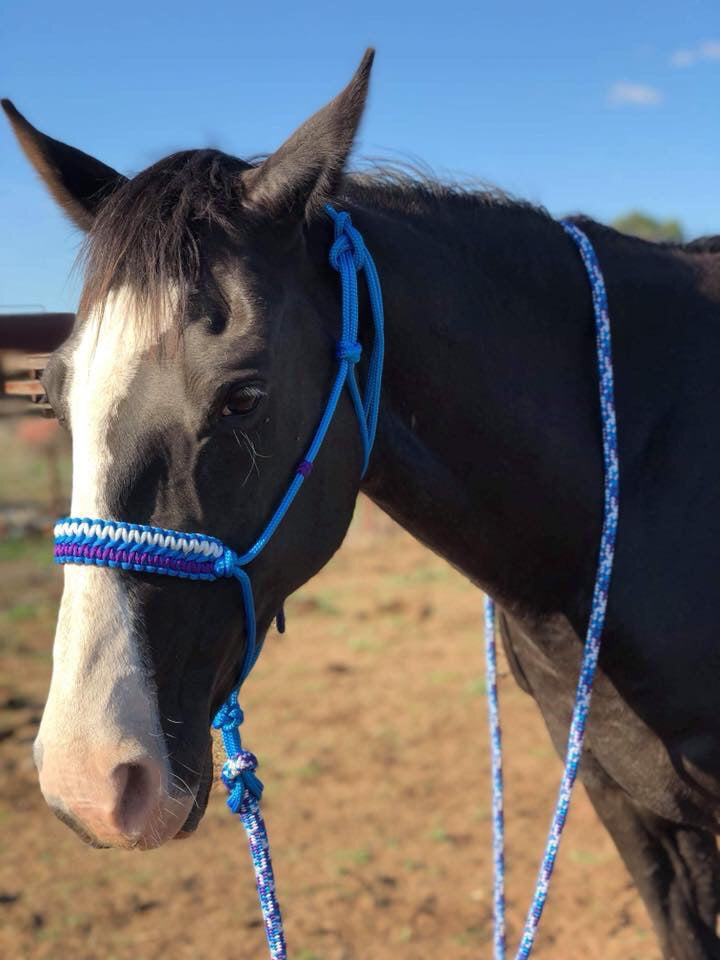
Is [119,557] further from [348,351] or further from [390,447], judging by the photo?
[390,447]

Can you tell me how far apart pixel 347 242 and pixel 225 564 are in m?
0.67

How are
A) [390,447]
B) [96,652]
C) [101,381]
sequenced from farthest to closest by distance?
[390,447], [101,381], [96,652]

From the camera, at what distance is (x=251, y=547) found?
5.25ft

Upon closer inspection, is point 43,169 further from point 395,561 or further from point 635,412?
point 395,561

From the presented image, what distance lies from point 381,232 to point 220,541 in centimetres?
77

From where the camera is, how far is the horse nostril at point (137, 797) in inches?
55.8

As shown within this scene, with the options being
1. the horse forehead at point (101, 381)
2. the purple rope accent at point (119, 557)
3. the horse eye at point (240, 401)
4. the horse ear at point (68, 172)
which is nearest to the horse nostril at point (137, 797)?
the purple rope accent at point (119, 557)

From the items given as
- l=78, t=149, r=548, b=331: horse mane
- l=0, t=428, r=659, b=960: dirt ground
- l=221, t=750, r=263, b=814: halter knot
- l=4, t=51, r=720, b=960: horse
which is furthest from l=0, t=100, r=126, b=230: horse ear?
l=0, t=428, r=659, b=960: dirt ground

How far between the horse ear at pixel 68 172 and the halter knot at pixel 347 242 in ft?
1.57

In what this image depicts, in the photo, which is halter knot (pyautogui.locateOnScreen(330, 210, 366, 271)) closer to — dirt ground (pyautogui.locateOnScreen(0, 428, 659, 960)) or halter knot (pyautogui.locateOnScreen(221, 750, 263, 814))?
halter knot (pyautogui.locateOnScreen(221, 750, 263, 814))

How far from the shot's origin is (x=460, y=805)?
4.89 m

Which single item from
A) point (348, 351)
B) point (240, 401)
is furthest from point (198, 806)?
point (348, 351)

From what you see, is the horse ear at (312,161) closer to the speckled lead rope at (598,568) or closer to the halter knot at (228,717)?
the speckled lead rope at (598,568)

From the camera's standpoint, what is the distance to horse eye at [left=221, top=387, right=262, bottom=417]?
61.2 inches
